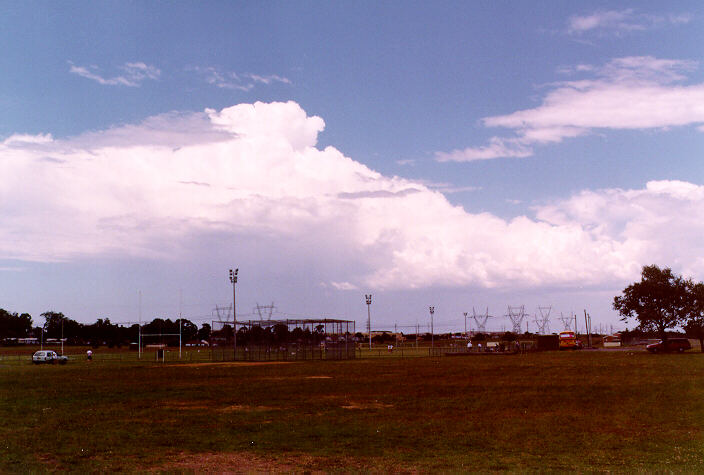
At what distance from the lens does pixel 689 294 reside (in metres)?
82.2

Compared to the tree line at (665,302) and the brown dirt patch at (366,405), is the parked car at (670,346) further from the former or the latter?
the brown dirt patch at (366,405)

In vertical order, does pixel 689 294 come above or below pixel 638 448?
above

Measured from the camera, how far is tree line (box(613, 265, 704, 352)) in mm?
81938

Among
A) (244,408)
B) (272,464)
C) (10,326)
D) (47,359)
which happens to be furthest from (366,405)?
(10,326)

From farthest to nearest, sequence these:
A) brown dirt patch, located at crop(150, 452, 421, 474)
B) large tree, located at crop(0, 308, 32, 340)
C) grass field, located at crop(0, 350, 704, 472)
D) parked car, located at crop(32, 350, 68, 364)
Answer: large tree, located at crop(0, 308, 32, 340), parked car, located at crop(32, 350, 68, 364), grass field, located at crop(0, 350, 704, 472), brown dirt patch, located at crop(150, 452, 421, 474)

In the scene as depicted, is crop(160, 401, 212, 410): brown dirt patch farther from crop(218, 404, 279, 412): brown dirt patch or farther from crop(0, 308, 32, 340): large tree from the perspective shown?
crop(0, 308, 32, 340): large tree

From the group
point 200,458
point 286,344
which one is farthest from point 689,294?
point 200,458

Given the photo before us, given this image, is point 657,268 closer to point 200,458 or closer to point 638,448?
point 638,448

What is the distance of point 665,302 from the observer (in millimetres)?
82625

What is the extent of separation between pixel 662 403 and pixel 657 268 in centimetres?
6789

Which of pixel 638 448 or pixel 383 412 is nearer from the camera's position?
pixel 638 448

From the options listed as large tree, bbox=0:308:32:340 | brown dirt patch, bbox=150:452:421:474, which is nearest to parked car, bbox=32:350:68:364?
brown dirt patch, bbox=150:452:421:474

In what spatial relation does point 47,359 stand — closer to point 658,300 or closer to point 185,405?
point 185,405

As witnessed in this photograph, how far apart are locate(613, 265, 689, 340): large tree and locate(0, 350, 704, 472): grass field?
184 feet
